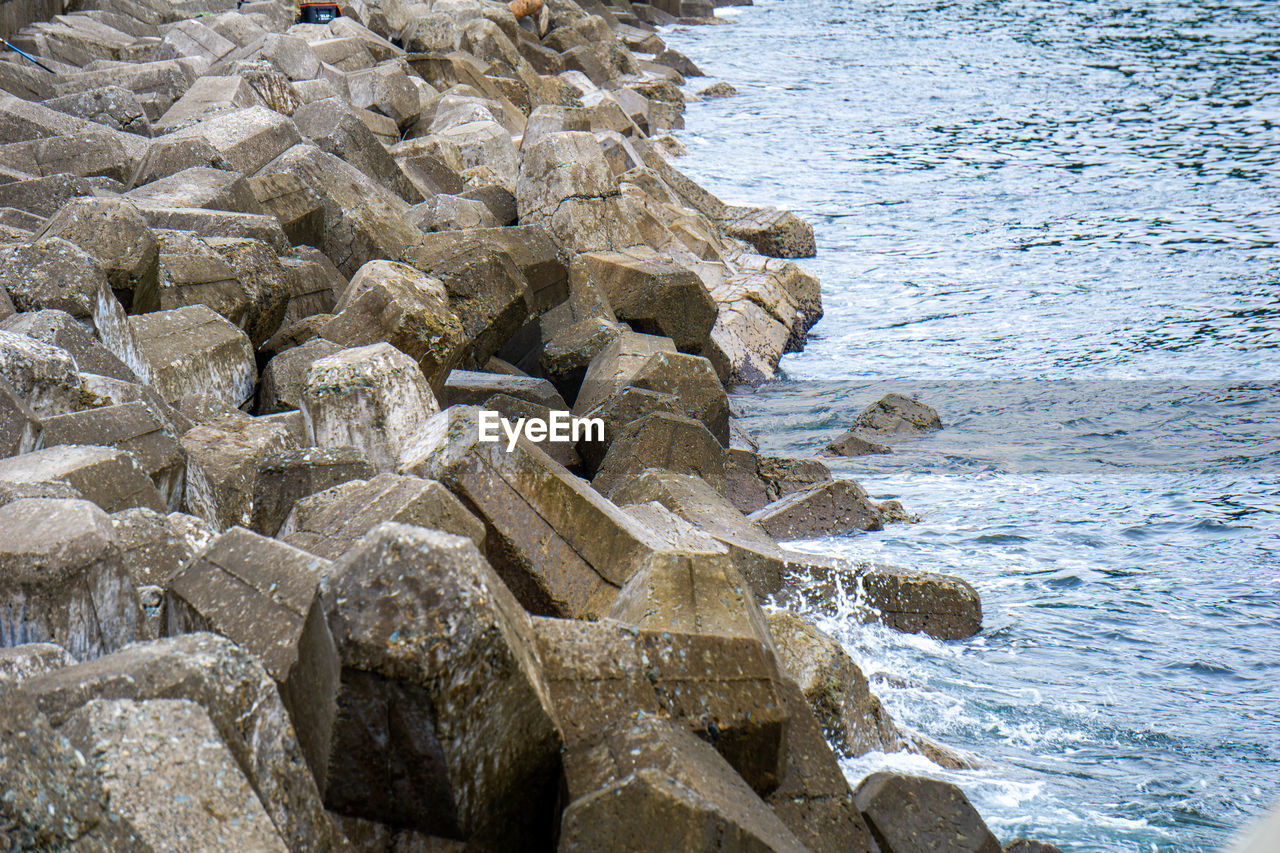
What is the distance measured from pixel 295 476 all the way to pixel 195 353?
1.48 m

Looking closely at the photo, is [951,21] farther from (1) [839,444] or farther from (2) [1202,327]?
(1) [839,444]

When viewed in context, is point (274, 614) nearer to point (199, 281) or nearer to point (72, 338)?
point (72, 338)

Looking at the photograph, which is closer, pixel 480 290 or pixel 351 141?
pixel 480 290

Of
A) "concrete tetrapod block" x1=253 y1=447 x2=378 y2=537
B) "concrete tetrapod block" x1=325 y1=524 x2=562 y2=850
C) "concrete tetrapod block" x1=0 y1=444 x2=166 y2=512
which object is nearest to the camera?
"concrete tetrapod block" x1=325 y1=524 x2=562 y2=850


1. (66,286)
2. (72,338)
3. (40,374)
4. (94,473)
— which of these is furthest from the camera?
(66,286)

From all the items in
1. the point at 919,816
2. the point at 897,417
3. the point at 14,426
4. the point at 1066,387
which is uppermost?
the point at 14,426

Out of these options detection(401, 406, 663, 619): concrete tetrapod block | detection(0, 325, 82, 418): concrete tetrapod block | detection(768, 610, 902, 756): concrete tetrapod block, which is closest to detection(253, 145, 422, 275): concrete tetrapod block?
detection(0, 325, 82, 418): concrete tetrapod block

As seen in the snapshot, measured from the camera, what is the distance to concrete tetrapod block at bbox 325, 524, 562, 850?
2.16 meters

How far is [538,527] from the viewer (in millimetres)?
3523

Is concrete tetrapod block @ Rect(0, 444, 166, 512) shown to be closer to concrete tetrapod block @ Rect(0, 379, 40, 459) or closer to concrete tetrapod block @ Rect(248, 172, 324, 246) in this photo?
concrete tetrapod block @ Rect(0, 379, 40, 459)

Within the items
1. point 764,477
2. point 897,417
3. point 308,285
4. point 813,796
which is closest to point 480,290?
point 308,285

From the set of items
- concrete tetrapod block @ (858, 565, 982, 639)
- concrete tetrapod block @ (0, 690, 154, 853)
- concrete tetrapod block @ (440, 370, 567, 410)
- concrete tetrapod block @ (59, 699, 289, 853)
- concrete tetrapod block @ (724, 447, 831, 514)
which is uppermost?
concrete tetrapod block @ (0, 690, 154, 853)

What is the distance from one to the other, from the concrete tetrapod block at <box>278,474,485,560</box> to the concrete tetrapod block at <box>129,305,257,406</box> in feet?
6.24

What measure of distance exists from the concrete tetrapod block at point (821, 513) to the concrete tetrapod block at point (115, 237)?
348 centimetres
